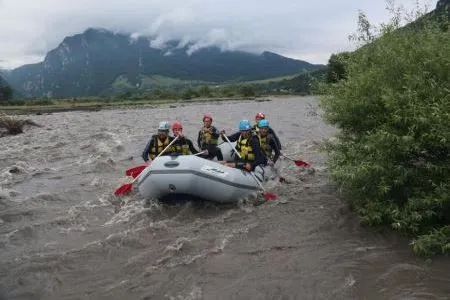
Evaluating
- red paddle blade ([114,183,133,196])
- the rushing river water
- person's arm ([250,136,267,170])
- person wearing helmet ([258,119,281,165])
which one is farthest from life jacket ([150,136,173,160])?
person wearing helmet ([258,119,281,165])

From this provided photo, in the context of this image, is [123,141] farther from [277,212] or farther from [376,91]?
[376,91]

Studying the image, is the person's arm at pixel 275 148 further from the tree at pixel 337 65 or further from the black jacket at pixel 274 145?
the tree at pixel 337 65

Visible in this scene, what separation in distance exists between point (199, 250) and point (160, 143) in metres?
5.44

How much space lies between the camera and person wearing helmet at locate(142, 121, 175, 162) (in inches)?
531

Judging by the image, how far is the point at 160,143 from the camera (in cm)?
1362

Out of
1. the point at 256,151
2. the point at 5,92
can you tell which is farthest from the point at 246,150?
the point at 5,92

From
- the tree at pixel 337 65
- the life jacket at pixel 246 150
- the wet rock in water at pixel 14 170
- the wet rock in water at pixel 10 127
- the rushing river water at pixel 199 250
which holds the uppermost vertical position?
the tree at pixel 337 65

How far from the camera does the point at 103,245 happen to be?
9195 mm

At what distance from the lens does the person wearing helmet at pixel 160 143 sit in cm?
1348

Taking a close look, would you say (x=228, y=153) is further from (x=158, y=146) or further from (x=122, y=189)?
(x=122, y=189)

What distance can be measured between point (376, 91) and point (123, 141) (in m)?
20.3

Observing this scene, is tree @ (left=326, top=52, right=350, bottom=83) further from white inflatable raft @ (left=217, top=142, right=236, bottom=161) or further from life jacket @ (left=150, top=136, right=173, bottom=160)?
life jacket @ (left=150, top=136, right=173, bottom=160)

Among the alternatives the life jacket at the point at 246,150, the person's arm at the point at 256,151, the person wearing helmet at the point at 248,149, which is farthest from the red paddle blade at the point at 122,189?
the person's arm at the point at 256,151

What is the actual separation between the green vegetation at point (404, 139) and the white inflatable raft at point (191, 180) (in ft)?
8.41
